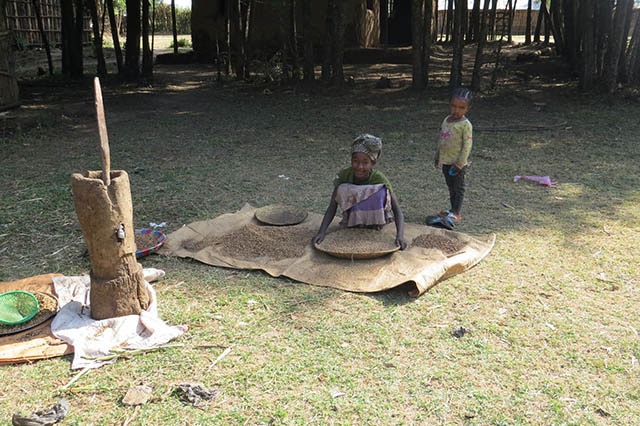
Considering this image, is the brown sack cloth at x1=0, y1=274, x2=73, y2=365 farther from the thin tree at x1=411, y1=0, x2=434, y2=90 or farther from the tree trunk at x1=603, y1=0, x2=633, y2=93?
the tree trunk at x1=603, y1=0, x2=633, y2=93

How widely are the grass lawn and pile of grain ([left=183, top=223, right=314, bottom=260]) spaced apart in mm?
293

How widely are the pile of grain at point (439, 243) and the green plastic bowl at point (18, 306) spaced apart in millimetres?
2641

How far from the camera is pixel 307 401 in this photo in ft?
8.51

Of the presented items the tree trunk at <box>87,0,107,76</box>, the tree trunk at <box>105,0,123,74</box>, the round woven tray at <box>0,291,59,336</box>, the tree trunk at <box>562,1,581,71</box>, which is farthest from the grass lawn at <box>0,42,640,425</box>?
the tree trunk at <box>87,0,107,76</box>

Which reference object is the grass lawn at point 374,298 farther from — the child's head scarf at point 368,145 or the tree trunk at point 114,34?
the tree trunk at point 114,34

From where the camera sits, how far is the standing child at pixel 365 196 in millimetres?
4160

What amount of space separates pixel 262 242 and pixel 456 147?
1.83 metres

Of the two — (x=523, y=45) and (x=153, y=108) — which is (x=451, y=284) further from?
(x=523, y=45)

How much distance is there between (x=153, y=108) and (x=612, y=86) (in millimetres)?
8672

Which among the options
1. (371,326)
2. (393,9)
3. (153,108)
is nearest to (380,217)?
(371,326)

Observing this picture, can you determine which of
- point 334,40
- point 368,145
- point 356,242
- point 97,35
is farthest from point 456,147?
point 97,35

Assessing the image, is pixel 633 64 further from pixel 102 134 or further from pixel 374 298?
pixel 102 134

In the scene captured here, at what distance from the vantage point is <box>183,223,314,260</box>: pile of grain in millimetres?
4168

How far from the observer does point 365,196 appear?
13.8ft
